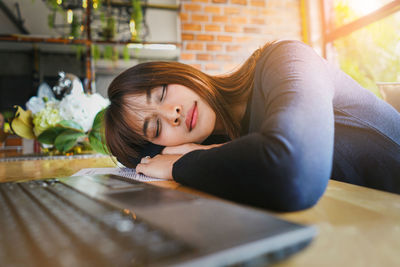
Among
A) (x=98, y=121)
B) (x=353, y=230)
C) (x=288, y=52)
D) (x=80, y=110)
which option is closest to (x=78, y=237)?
(x=353, y=230)

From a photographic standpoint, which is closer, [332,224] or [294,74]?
[332,224]

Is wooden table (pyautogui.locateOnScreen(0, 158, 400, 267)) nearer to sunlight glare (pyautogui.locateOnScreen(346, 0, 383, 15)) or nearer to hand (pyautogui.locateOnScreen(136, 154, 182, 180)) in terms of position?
hand (pyautogui.locateOnScreen(136, 154, 182, 180))

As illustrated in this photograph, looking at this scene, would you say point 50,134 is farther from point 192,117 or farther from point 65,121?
point 192,117

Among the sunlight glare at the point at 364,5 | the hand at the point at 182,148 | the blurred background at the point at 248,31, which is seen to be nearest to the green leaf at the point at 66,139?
the hand at the point at 182,148

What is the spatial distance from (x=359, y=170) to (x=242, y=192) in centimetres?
53

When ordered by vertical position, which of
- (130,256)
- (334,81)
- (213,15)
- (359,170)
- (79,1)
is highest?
(79,1)

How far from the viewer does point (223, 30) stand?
273cm

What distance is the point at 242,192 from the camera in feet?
1.30

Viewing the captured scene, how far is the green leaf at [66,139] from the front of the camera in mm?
1199

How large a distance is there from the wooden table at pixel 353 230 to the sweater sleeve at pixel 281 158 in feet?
0.10

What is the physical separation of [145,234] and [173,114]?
2.14 feet

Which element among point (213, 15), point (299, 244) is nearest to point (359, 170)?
point (299, 244)

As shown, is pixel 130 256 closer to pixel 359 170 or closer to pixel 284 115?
pixel 284 115

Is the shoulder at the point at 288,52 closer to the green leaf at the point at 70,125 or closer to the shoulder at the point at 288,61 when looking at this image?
the shoulder at the point at 288,61
